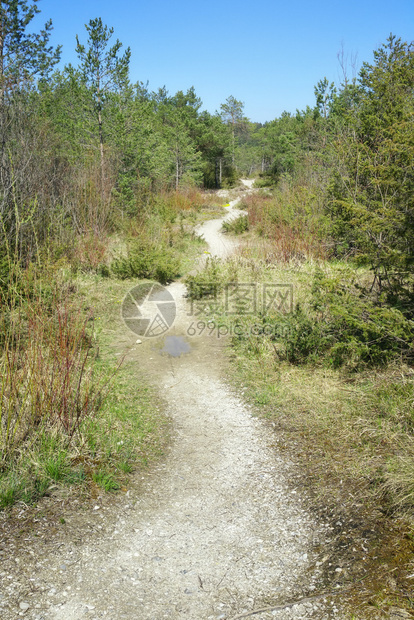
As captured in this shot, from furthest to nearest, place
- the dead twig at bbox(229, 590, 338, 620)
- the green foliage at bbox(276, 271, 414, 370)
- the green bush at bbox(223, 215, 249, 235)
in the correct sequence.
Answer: the green bush at bbox(223, 215, 249, 235) < the green foliage at bbox(276, 271, 414, 370) < the dead twig at bbox(229, 590, 338, 620)

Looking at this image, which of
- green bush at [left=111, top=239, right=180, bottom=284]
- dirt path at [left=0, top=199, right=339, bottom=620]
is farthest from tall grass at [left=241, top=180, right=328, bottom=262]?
dirt path at [left=0, top=199, right=339, bottom=620]

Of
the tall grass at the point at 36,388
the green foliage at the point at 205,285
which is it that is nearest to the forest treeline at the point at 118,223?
the tall grass at the point at 36,388

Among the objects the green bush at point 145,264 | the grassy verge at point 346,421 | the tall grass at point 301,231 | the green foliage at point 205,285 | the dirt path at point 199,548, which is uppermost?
the tall grass at point 301,231

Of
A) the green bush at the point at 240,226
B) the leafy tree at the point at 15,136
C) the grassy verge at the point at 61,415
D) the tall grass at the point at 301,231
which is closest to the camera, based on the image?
the grassy verge at the point at 61,415

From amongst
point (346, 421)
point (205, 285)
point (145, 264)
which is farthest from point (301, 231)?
point (346, 421)

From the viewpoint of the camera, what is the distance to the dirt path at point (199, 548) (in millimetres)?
2424

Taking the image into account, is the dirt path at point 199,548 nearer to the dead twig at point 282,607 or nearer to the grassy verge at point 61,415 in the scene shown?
the dead twig at point 282,607

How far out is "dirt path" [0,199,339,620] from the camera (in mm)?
2424

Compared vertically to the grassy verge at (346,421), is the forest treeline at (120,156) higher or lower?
higher

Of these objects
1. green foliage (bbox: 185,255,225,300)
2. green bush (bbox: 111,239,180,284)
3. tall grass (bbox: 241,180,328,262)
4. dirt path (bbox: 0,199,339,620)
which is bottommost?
dirt path (bbox: 0,199,339,620)

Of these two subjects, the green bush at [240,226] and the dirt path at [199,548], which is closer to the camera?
the dirt path at [199,548]

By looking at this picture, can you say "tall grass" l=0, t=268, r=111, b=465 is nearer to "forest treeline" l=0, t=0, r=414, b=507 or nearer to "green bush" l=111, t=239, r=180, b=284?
"forest treeline" l=0, t=0, r=414, b=507

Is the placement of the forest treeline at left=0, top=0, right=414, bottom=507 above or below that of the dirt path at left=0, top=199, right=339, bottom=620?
above

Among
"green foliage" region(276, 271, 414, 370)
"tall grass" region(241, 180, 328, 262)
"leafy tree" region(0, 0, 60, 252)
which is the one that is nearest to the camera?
"green foliage" region(276, 271, 414, 370)
